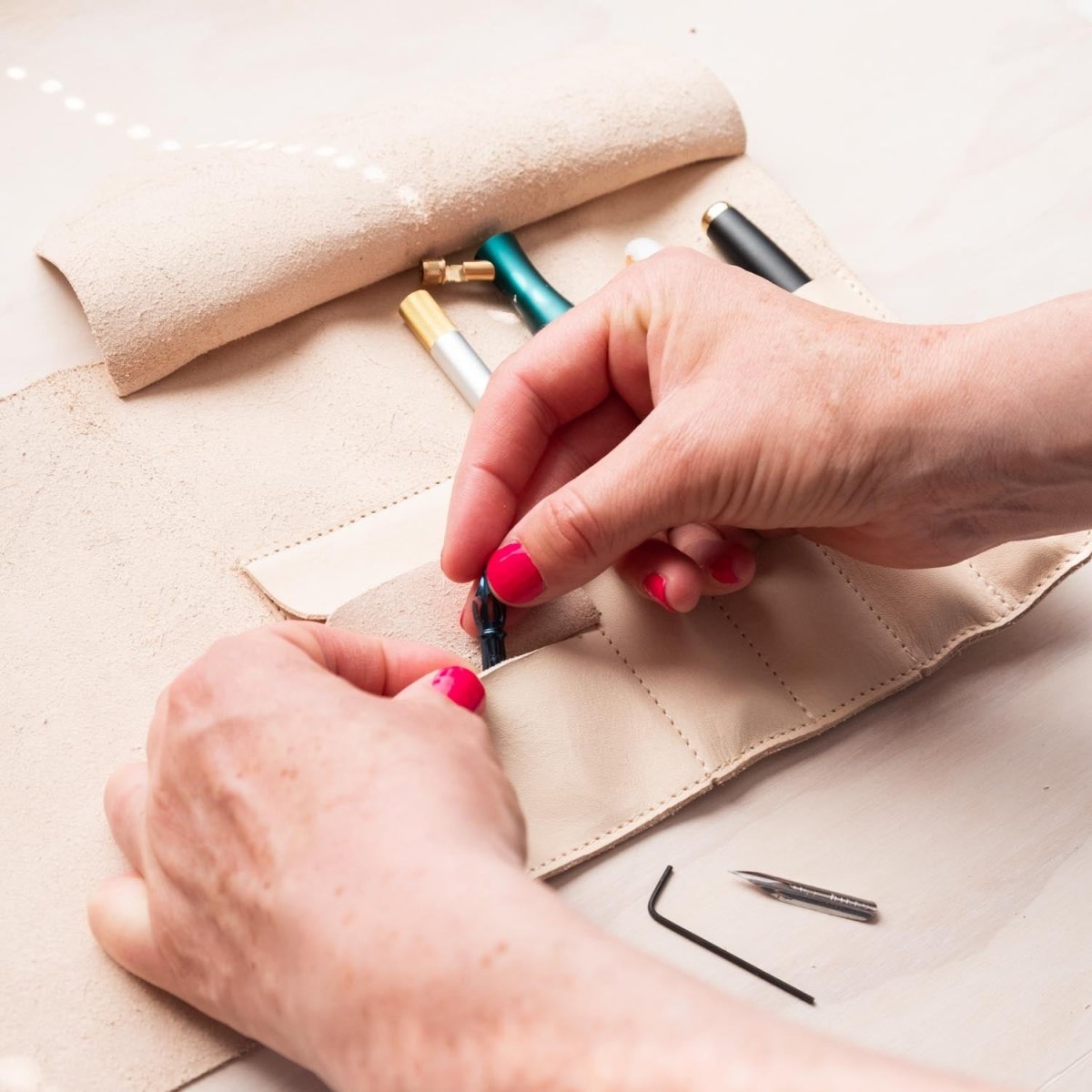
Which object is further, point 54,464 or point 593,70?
point 593,70

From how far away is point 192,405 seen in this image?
913mm

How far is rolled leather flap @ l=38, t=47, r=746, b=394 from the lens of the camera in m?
0.91

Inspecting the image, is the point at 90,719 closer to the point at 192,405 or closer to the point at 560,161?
the point at 192,405

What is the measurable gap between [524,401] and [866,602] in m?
0.32

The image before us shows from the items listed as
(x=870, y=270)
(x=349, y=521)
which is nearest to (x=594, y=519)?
(x=349, y=521)

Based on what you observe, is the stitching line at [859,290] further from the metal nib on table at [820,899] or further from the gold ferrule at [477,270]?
the metal nib on table at [820,899]

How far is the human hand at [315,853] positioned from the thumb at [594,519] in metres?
0.09

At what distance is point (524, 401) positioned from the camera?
33.7 inches

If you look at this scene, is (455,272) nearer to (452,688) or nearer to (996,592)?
(452,688)

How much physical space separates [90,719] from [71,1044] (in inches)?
8.5

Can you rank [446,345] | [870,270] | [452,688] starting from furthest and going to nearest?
[870,270], [446,345], [452,688]

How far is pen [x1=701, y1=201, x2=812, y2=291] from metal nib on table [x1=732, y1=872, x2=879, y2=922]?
541 millimetres

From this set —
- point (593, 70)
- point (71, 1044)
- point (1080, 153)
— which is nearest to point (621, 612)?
point (71, 1044)

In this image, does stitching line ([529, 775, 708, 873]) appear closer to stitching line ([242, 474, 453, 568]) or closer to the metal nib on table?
the metal nib on table
